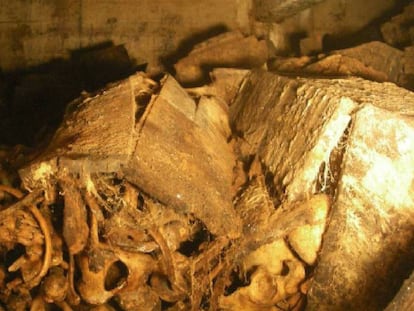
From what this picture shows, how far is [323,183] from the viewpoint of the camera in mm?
2672

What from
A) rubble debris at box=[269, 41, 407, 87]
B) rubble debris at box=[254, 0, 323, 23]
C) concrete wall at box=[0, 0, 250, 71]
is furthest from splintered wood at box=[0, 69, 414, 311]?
concrete wall at box=[0, 0, 250, 71]

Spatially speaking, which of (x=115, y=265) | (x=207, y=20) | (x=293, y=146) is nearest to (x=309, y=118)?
(x=293, y=146)

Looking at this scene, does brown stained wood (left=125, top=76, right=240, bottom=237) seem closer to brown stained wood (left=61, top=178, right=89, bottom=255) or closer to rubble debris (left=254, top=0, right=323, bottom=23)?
brown stained wood (left=61, top=178, right=89, bottom=255)

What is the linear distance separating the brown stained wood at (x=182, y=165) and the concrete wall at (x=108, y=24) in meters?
3.22

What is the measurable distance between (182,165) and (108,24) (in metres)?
4.23

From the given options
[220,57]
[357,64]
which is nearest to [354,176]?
[357,64]

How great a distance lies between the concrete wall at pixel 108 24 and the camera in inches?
236

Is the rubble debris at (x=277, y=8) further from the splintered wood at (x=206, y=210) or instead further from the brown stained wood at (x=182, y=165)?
the brown stained wood at (x=182, y=165)

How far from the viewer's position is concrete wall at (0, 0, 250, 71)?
5988 millimetres

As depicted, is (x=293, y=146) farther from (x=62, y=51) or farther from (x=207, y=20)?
(x=62, y=51)

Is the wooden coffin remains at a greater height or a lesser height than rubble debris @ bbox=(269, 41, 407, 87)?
lesser

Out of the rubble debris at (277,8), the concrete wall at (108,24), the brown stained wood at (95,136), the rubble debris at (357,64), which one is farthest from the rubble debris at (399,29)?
the brown stained wood at (95,136)

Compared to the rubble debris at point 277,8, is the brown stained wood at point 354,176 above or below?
below

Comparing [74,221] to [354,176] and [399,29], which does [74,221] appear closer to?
[354,176]
